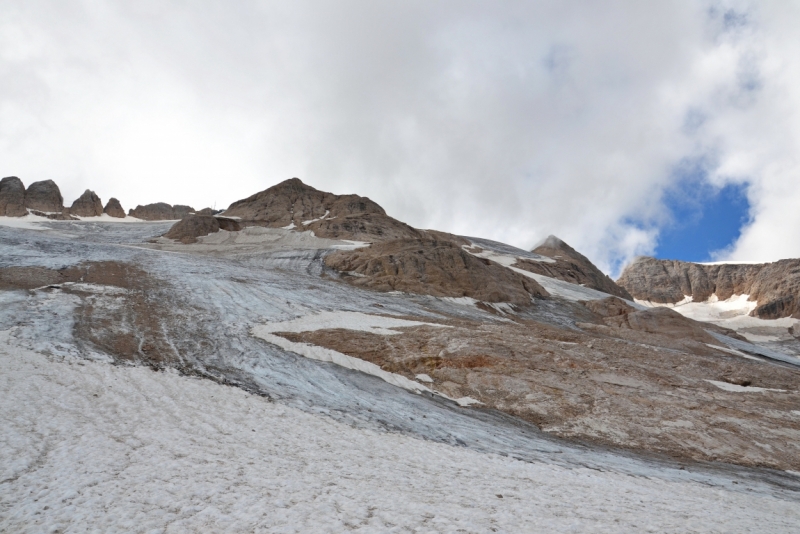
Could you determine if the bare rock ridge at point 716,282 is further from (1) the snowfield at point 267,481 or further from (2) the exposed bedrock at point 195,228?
(1) the snowfield at point 267,481

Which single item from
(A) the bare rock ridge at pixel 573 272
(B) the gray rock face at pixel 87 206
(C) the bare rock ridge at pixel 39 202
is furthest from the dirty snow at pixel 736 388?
(B) the gray rock face at pixel 87 206

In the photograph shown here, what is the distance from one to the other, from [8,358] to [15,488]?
1031cm

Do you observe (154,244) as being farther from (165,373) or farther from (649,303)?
(649,303)

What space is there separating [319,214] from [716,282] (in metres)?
141

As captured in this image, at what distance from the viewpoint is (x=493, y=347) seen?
2106 cm

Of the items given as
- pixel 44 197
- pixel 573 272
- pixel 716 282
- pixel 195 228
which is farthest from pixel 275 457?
pixel 716 282

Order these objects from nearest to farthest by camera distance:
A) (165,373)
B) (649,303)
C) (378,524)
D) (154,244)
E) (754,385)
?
(378,524) < (165,373) < (754,385) < (154,244) < (649,303)

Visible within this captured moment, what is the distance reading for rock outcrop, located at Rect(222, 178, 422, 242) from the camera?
7400cm

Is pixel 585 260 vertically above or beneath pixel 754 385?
above

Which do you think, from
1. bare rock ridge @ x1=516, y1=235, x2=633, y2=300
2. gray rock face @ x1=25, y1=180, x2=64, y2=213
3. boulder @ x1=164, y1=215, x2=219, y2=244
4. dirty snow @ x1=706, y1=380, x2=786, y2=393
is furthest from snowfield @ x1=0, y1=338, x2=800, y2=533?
gray rock face @ x1=25, y1=180, x2=64, y2=213

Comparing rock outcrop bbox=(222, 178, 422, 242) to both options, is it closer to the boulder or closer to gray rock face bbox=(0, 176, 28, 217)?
the boulder

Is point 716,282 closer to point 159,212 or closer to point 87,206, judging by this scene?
point 159,212

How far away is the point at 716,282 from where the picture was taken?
150750 mm

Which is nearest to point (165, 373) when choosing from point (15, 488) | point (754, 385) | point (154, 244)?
point (15, 488)
